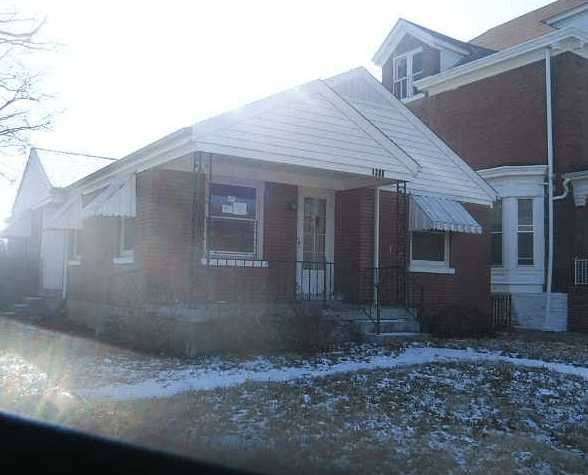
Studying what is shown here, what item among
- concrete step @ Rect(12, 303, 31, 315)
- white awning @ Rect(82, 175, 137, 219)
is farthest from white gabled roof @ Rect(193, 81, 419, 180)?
concrete step @ Rect(12, 303, 31, 315)

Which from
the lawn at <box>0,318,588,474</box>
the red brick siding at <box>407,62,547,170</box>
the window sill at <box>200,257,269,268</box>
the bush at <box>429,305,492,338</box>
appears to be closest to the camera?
the lawn at <box>0,318,588,474</box>

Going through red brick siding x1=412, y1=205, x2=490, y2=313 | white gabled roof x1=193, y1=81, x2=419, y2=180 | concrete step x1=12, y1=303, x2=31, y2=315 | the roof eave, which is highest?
the roof eave

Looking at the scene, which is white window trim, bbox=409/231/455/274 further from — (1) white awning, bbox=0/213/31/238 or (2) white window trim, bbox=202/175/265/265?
(1) white awning, bbox=0/213/31/238

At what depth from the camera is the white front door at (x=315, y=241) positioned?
42.9 feet

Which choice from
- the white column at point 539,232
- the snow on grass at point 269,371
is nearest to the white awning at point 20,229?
the snow on grass at point 269,371

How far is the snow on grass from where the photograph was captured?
7.07 m

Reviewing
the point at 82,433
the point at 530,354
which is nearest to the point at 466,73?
the point at 530,354

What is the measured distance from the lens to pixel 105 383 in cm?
756

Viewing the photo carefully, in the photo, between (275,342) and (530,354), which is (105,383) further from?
(530,354)

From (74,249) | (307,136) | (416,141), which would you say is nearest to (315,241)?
(307,136)

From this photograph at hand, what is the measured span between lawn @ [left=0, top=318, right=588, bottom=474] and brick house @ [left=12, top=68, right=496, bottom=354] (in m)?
1.49

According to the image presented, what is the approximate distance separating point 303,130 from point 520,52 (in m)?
10.0

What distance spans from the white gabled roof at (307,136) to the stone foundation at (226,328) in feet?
8.34

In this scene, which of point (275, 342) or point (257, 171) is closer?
point (275, 342)
